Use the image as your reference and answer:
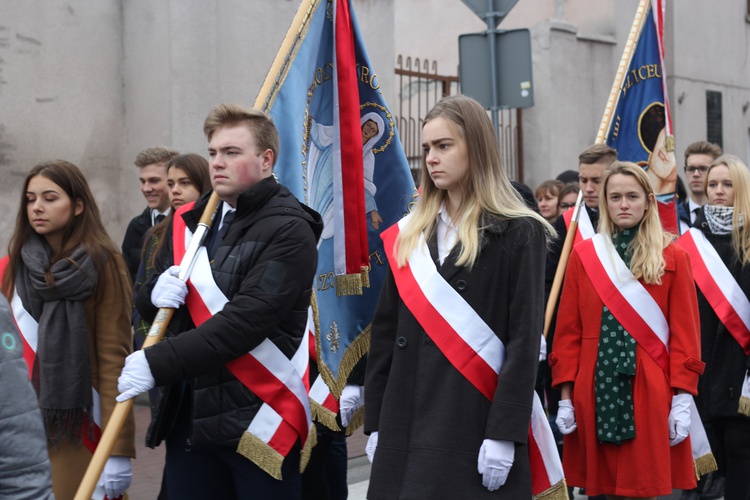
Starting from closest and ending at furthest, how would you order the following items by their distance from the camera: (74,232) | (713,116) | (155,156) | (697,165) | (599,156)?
(74,232) → (599,156) → (155,156) → (697,165) → (713,116)

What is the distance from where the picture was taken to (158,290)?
4.10 meters

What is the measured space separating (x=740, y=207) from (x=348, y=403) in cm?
259

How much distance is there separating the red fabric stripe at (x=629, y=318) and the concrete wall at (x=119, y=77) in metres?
5.44

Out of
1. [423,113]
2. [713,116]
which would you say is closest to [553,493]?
[423,113]

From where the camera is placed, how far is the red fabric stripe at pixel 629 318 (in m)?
5.20

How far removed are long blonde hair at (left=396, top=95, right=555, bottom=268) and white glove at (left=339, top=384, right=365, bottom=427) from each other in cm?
109

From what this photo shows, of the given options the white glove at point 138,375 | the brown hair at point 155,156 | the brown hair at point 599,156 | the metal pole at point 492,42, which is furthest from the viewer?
the metal pole at point 492,42

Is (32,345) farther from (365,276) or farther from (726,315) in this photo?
(726,315)

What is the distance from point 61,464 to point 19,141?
17.3 feet

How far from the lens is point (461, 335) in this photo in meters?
3.67

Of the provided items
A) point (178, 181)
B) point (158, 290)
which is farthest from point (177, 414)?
point (178, 181)

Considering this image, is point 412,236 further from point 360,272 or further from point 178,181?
point 178,181

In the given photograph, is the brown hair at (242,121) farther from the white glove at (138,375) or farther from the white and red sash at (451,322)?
the white glove at (138,375)

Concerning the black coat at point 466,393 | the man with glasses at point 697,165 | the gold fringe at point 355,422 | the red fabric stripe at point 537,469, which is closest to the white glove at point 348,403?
the gold fringe at point 355,422
